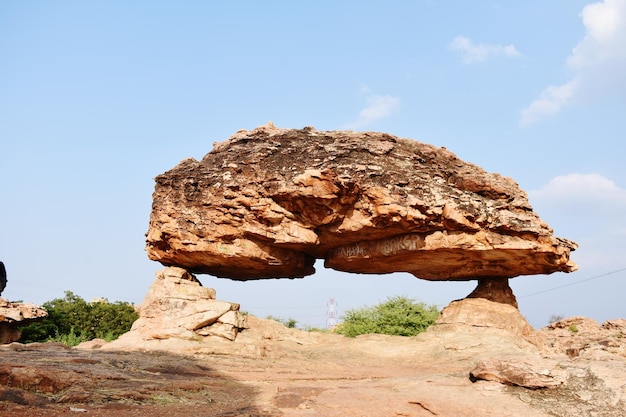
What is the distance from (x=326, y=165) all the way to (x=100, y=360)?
7793 mm

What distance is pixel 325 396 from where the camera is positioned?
8.12 metres

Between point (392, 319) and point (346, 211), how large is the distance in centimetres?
656

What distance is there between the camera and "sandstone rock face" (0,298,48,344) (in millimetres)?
19766

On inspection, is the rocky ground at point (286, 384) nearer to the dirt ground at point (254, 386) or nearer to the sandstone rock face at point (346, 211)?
the dirt ground at point (254, 386)

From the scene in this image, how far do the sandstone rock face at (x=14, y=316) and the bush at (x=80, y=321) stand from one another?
136 centimetres

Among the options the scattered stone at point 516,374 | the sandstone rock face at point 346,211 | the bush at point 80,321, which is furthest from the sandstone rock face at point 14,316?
the scattered stone at point 516,374

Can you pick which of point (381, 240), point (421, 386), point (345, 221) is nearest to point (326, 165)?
point (345, 221)

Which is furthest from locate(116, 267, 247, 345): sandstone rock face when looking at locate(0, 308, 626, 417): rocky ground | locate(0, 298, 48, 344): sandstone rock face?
locate(0, 298, 48, 344): sandstone rock face

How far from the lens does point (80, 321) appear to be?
23391 millimetres

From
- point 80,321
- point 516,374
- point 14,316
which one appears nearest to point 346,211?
point 516,374

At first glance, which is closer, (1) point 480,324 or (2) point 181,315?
(2) point 181,315

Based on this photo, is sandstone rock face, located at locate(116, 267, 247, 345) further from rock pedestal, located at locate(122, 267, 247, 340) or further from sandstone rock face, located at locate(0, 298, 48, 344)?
sandstone rock face, located at locate(0, 298, 48, 344)

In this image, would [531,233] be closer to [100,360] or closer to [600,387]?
[600,387]

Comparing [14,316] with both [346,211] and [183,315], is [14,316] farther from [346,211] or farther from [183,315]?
[346,211]
